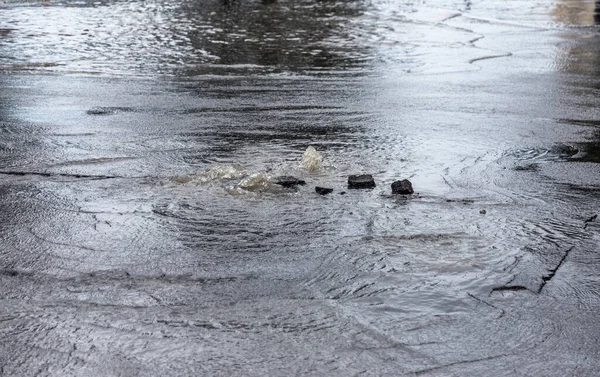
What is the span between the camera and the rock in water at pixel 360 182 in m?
5.39

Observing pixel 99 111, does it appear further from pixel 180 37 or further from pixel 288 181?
pixel 180 37

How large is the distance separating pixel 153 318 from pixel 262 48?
32.3ft

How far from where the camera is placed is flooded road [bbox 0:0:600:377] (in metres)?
3.36

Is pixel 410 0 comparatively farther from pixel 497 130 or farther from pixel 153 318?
pixel 153 318

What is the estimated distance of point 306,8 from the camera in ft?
66.0

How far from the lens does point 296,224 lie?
475cm

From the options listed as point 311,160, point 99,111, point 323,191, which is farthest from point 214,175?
point 99,111

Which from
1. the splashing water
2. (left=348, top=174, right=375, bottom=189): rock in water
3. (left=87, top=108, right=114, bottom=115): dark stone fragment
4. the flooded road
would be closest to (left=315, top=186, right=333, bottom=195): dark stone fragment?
the flooded road

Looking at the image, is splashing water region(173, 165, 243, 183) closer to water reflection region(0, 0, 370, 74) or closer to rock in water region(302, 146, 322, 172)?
rock in water region(302, 146, 322, 172)

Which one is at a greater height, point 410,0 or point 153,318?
point 153,318

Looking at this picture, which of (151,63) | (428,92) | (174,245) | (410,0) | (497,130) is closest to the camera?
(174,245)

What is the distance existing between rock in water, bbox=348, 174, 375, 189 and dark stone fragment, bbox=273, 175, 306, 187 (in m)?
0.31

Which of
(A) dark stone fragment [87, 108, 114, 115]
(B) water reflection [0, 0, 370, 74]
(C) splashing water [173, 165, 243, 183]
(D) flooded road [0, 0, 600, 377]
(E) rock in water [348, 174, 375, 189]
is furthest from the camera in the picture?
(B) water reflection [0, 0, 370, 74]

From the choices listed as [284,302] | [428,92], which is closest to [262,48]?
[428,92]
